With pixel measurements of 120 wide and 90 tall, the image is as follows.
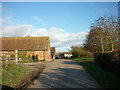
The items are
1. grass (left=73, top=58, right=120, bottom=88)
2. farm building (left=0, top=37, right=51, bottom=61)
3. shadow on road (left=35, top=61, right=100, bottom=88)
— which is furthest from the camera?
farm building (left=0, top=37, right=51, bottom=61)

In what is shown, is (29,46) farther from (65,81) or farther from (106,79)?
(106,79)

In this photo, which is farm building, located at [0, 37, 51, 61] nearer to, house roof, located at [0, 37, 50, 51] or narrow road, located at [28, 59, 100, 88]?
house roof, located at [0, 37, 50, 51]

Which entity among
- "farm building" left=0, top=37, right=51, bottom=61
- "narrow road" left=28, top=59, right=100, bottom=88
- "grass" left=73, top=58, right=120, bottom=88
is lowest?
"narrow road" left=28, top=59, right=100, bottom=88

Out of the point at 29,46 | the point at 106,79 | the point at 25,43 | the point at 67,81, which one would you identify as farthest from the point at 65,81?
the point at 25,43

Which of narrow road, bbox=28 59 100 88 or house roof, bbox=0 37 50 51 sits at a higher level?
house roof, bbox=0 37 50 51

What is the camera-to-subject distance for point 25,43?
35.2m

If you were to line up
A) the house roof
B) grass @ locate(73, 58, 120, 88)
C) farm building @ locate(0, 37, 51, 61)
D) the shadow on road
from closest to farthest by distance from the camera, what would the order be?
grass @ locate(73, 58, 120, 88)
the shadow on road
farm building @ locate(0, 37, 51, 61)
the house roof

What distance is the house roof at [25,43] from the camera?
33.6 metres

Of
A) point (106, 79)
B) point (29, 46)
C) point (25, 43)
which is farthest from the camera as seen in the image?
point (25, 43)

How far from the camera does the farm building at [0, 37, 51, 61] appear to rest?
108ft

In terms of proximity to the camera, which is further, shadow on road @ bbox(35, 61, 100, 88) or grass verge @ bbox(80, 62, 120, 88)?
shadow on road @ bbox(35, 61, 100, 88)

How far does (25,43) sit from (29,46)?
2.16 m

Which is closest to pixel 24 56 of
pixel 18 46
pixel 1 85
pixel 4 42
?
pixel 18 46

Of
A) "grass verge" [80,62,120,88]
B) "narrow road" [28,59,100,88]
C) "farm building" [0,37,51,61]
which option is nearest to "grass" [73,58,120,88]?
"grass verge" [80,62,120,88]
